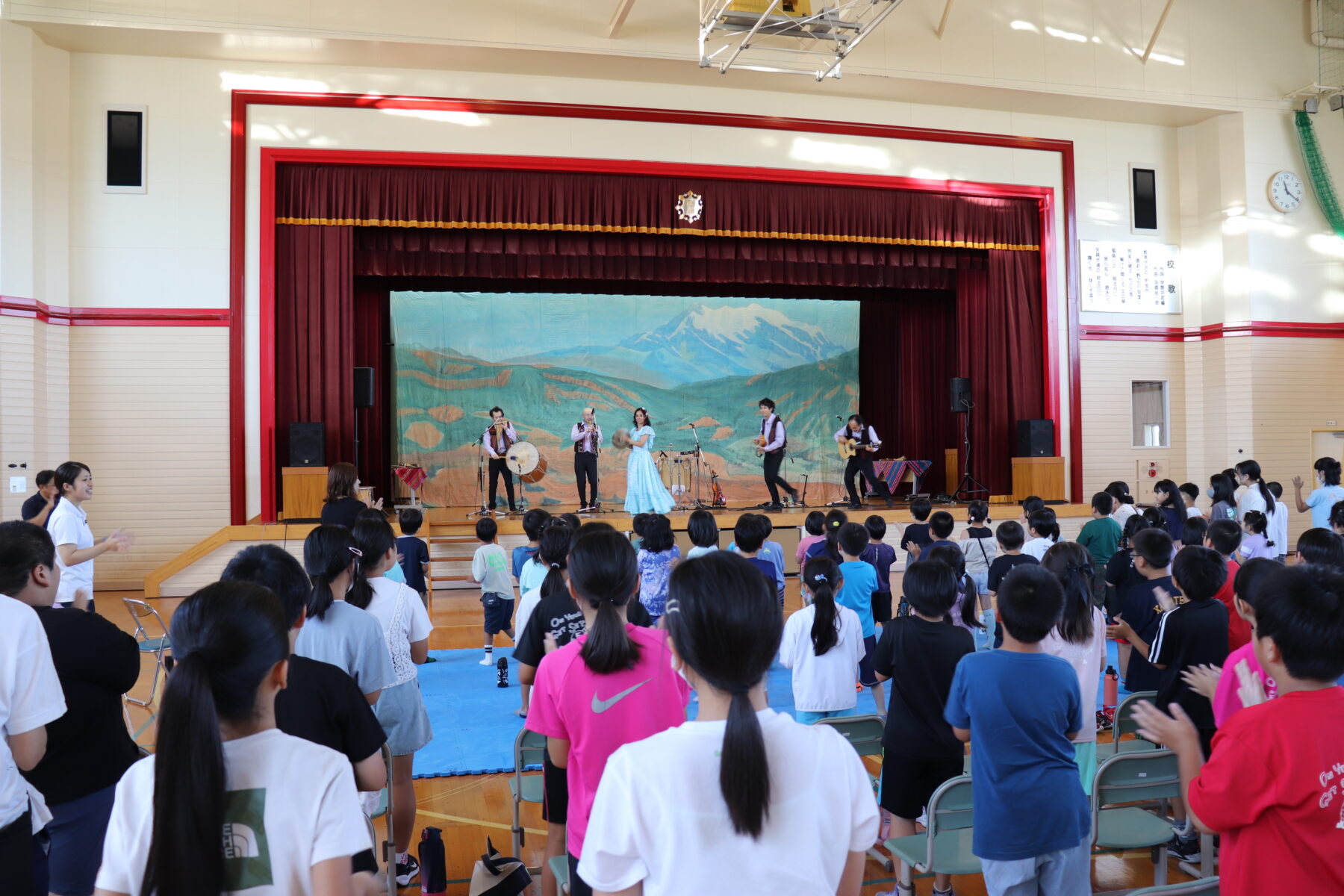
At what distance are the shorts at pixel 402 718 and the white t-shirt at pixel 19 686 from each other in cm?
112

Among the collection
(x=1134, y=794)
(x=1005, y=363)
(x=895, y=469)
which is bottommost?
(x=1134, y=794)

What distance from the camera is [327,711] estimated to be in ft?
6.24

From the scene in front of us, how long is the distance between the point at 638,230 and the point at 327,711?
31.0 feet

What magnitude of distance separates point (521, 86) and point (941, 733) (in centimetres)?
932

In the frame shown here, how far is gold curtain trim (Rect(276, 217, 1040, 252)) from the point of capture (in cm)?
1023

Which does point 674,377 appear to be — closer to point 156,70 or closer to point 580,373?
point 580,373

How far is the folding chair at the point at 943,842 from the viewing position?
8.52 feet

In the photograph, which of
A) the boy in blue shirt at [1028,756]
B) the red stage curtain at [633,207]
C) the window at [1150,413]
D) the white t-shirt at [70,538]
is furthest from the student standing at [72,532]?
the window at [1150,413]

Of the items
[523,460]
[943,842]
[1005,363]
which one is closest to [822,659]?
[943,842]

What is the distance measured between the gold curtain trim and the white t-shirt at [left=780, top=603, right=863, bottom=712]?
7.71m

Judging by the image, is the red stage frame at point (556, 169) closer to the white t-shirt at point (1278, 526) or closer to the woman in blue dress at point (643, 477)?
the woman in blue dress at point (643, 477)

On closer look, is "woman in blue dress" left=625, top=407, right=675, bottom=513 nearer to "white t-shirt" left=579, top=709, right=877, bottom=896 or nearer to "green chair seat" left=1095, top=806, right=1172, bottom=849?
"green chair seat" left=1095, top=806, right=1172, bottom=849

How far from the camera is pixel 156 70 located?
984 centimetres

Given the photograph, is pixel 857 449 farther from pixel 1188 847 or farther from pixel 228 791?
pixel 228 791
